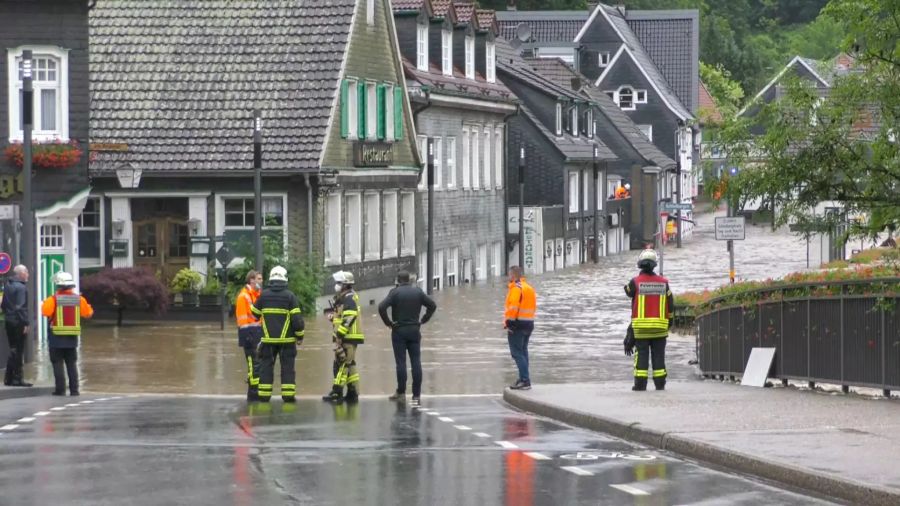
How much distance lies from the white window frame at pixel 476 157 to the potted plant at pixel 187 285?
20.1m

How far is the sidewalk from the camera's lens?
44.8 feet

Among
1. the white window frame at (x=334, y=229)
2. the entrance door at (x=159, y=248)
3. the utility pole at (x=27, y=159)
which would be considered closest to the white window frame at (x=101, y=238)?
the entrance door at (x=159, y=248)

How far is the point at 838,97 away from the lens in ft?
67.3

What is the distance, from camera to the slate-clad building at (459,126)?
54812 millimetres

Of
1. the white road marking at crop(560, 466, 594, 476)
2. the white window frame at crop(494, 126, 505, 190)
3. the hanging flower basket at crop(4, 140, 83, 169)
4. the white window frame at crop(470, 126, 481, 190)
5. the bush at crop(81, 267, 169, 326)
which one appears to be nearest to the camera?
the white road marking at crop(560, 466, 594, 476)

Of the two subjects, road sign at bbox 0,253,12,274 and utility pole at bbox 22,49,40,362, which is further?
utility pole at bbox 22,49,40,362

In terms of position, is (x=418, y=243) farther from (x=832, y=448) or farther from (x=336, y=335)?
(x=832, y=448)

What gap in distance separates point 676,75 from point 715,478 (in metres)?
96.3

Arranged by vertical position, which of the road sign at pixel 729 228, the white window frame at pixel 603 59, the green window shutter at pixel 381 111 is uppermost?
the white window frame at pixel 603 59

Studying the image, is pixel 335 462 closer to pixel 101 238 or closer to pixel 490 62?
pixel 101 238

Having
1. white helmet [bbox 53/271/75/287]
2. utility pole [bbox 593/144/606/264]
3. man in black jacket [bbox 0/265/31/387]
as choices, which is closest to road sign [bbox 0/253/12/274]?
man in black jacket [bbox 0/265/31/387]

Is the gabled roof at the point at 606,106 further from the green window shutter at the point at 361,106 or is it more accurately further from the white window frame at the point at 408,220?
the green window shutter at the point at 361,106

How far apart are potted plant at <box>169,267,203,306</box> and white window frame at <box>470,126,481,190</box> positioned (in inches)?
791

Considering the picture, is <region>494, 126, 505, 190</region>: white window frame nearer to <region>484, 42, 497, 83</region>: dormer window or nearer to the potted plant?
<region>484, 42, 497, 83</region>: dormer window
